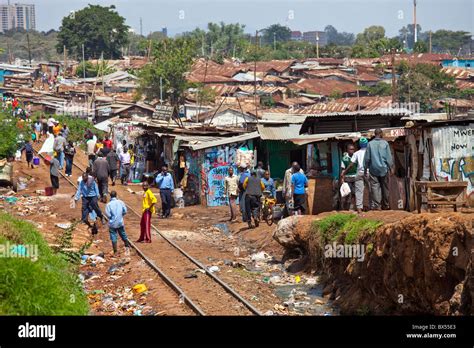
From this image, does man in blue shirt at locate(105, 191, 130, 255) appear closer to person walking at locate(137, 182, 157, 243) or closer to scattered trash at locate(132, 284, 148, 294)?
person walking at locate(137, 182, 157, 243)

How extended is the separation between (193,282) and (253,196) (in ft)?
17.4

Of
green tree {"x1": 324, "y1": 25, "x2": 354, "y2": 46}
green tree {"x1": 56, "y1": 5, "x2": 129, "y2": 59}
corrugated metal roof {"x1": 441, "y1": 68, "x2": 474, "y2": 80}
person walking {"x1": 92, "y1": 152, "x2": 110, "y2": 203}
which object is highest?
green tree {"x1": 324, "y1": 25, "x2": 354, "y2": 46}

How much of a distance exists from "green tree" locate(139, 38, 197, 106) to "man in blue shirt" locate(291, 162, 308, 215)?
45.1 m

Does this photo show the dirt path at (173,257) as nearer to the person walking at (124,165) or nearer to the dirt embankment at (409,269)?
the dirt embankment at (409,269)

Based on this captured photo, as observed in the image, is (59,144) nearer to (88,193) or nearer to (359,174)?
(88,193)

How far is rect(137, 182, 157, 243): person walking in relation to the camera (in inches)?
720

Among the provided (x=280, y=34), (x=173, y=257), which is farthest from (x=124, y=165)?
(x=280, y=34)

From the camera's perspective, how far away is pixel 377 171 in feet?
54.4

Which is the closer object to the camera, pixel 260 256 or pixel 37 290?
pixel 37 290

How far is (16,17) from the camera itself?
161 meters

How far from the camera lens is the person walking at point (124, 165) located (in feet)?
101

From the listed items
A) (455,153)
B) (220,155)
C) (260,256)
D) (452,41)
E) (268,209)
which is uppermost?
(452,41)

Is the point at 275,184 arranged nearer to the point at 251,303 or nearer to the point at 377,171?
the point at 377,171

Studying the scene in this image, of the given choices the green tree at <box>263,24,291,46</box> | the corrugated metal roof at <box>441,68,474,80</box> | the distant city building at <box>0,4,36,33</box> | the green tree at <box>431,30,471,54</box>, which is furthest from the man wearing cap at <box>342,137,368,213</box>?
the distant city building at <box>0,4,36,33</box>
